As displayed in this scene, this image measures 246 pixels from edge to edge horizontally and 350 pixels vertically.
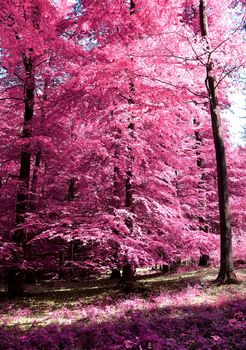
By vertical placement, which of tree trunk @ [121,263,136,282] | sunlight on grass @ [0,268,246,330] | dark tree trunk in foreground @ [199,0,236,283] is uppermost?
dark tree trunk in foreground @ [199,0,236,283]

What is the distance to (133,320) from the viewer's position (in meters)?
6.50

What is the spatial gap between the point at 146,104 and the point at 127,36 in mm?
2732

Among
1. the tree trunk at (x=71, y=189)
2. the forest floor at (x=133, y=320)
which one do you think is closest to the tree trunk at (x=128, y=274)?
the forest floor at (x=133, y=320)

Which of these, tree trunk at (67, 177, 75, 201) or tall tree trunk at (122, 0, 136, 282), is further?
tree trunk at (67, 177, 75, 201)

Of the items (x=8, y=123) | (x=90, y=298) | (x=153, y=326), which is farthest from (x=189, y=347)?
(x=8, y=123)

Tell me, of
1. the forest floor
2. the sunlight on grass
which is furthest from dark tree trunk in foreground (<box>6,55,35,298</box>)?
the sunlight on grass

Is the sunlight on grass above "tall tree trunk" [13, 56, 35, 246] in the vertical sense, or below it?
below

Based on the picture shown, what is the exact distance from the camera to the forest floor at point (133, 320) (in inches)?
206

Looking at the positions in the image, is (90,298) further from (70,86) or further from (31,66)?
(31,66)

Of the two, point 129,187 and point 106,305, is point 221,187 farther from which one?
point 106,305

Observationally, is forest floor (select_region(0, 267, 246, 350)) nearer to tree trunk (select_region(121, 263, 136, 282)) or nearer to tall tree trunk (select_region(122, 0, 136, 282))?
tree trunk (select_region(121, 263, 136, 282))

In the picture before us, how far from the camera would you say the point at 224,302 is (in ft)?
24.7

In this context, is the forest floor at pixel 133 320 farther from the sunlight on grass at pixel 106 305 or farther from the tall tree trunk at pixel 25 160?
the tall tree trunk at pixel 25 160

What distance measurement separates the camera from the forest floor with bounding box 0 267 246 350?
523 centimetres
